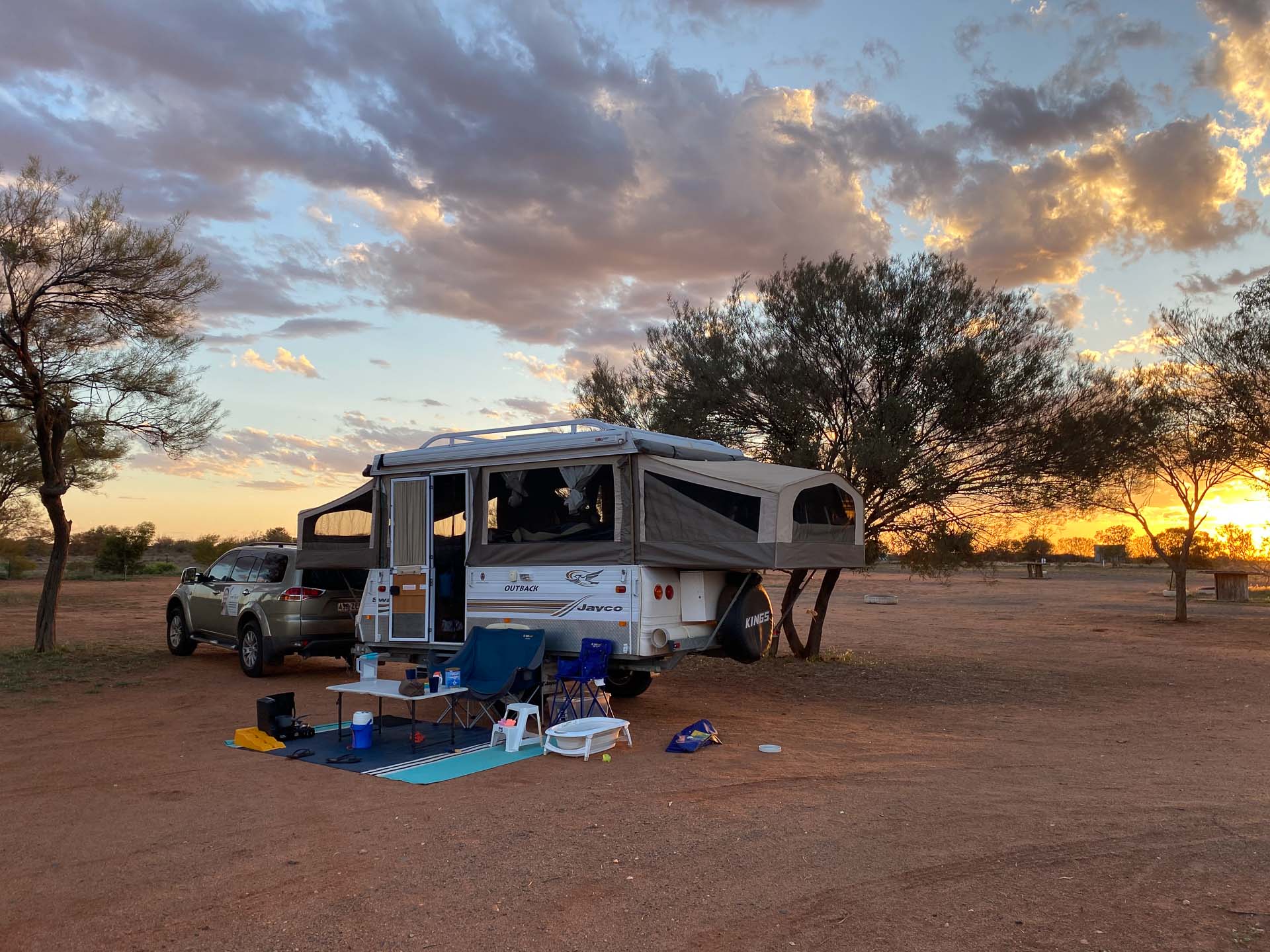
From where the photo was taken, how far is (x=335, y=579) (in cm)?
1223

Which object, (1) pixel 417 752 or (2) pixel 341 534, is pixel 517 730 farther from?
(2) pixel 341 534

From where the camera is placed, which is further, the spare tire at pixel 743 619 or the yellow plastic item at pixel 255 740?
the spare tire at pixel 743 619

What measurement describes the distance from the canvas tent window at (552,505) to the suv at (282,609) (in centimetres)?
314

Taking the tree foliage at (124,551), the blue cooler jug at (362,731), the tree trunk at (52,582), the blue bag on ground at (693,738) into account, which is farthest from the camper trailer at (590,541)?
the tree foliage at (124,551)

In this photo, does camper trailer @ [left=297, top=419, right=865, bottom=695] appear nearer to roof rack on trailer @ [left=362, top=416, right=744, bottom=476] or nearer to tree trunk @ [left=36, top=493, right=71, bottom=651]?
roof rack on trailer @ [left=362, top=416, right=744, bottom=476]

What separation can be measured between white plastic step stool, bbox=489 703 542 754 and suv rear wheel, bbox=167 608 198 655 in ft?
27.1

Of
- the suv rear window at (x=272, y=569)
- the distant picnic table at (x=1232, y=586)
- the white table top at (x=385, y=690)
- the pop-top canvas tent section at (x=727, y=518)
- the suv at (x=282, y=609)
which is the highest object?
Result: the pop-top canvas tent section at (x=727, y=518)

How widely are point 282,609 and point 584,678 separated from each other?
549cm

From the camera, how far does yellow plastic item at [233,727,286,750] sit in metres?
7.71

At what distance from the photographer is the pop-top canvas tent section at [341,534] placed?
10.5m

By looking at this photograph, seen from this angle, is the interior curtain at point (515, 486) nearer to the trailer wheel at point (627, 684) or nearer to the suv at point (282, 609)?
the trailer wheel at point (627, 684)

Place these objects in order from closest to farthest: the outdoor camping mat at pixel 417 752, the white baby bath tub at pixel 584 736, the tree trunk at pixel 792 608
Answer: the outdoor camping mat at pixel 417 752 → the white baby bath tub at pixel 584 736 → the tree trunk at pixel 792 608

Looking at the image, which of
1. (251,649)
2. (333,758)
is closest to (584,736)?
(333,758)

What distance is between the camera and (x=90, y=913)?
4.17 m
